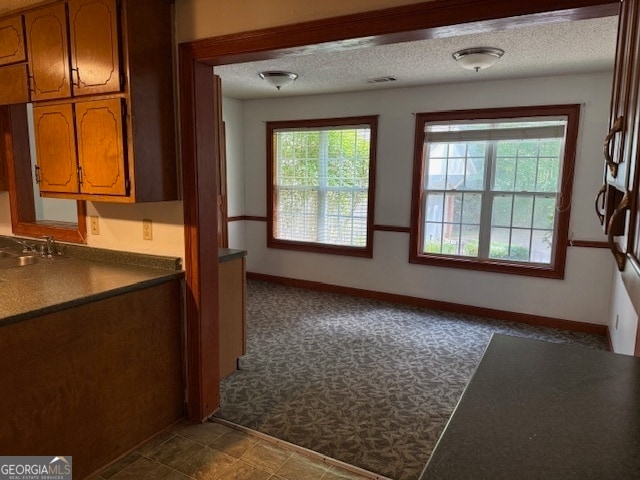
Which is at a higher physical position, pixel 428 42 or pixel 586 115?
pixel 428 42

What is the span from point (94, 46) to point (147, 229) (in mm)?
987

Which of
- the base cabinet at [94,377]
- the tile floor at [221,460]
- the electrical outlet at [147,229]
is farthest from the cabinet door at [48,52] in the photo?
the tile floor at [221,460]

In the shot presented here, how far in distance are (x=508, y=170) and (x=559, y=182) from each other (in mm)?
482

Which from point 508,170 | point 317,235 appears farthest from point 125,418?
point 508,170

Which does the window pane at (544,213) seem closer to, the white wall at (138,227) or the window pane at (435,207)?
the window pane at (435,207)

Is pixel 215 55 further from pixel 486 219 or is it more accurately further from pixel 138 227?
pixel 486 219

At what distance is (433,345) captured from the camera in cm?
371

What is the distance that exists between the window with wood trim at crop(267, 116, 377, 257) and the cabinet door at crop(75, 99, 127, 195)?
327 centimetres

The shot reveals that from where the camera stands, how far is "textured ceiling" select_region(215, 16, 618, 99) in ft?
9.41

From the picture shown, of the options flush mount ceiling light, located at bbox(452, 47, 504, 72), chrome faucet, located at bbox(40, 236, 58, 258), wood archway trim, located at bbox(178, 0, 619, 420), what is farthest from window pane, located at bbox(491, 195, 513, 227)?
chrome faucet, located at bbox(40, 236, 58, 258)

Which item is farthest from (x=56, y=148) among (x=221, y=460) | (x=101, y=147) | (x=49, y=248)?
(x=221, y=460)

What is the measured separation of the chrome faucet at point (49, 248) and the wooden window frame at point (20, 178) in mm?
46

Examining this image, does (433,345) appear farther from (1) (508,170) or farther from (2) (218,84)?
(2) (218,84)

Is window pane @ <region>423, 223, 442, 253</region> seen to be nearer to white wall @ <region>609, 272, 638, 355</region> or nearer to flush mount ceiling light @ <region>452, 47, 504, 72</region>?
white wall @ <region>609, 272, 638, 355</region>
